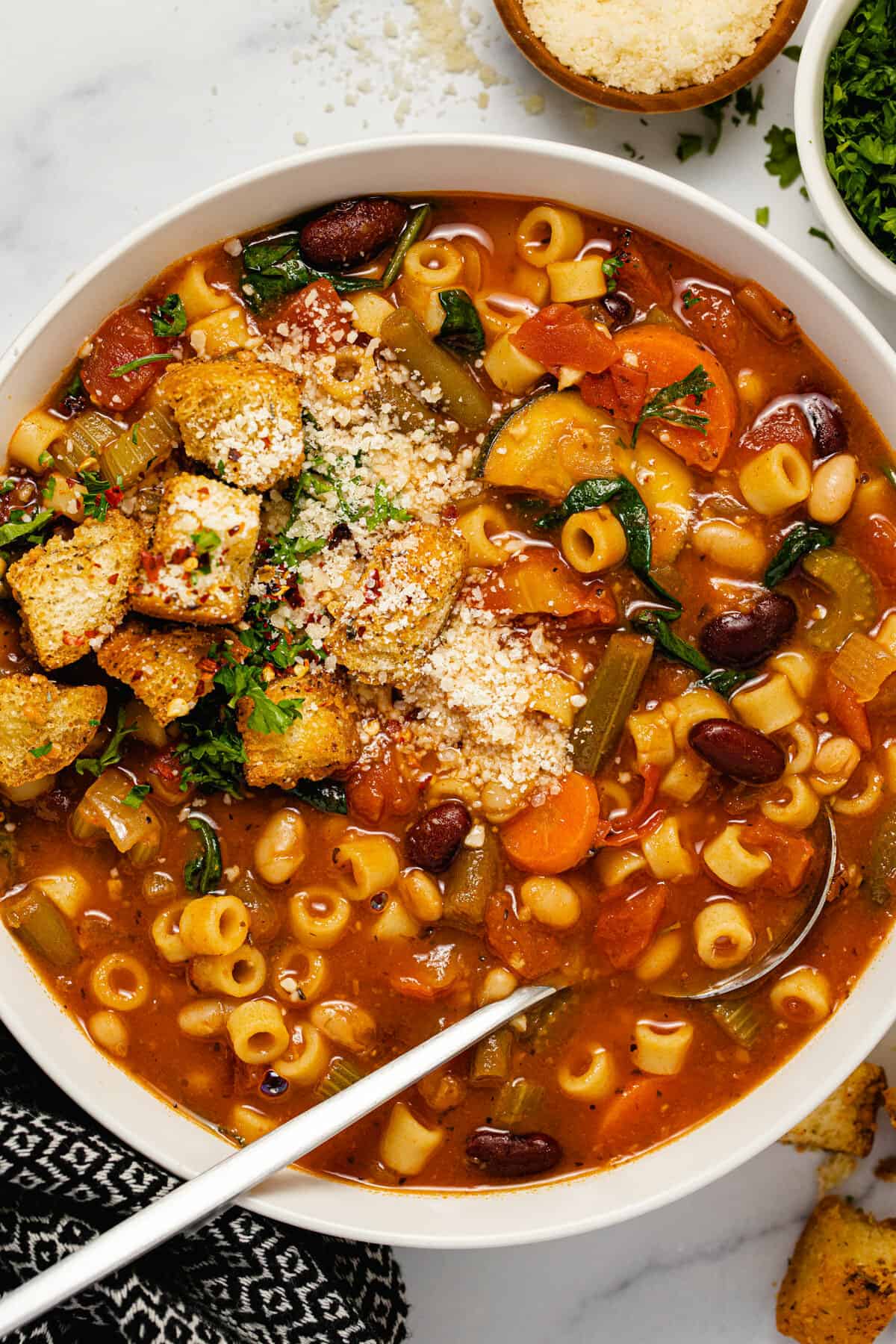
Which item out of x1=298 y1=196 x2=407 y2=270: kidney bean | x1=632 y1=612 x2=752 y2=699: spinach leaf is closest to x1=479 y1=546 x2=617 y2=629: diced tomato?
x1=632 y1=612 x2=752 y2=699: spinach leaf

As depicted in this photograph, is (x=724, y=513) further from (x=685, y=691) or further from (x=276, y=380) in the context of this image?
(x=276, y=380)

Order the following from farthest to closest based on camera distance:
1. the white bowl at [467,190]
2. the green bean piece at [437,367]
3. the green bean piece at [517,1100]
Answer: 1. the green bean piece at [517,1100]
2. the green bean piece at [437,367]
3. the white bowl at [467,190]

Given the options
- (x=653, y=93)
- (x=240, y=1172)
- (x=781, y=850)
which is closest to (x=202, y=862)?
(x=240, y=1172)

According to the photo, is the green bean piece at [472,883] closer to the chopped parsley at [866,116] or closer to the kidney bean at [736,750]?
the kidney bean at [736,750]

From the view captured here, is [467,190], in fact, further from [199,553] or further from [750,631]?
[750,631]

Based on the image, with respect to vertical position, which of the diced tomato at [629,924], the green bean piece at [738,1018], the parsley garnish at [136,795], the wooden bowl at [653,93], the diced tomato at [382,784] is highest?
the wooden bowl at [653,93]

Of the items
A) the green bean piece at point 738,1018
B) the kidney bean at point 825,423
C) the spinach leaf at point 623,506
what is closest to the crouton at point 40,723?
the spinach leaf at point 623,506

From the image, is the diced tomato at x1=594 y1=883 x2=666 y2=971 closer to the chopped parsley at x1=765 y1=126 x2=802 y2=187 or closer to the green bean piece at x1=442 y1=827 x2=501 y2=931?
the green bean piece at x1=442 y1=827 x2=501 y2=931

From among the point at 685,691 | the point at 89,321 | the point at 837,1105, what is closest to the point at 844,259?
the point at 685,691
